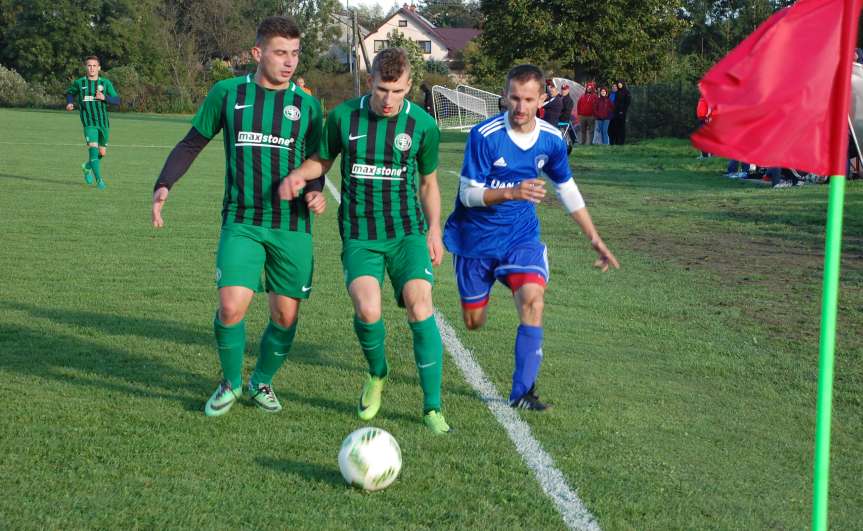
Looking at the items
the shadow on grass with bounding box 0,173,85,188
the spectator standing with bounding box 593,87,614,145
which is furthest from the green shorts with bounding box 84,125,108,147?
the spectator standing with bounding box 593,87,614,145

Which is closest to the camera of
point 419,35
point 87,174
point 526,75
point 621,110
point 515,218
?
point 526,75

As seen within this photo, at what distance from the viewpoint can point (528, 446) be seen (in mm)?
4848

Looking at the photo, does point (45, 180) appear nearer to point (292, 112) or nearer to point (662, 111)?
point (292, 112)

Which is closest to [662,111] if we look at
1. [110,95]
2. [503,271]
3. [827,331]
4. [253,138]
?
[110,95]

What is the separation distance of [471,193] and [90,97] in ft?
43.5

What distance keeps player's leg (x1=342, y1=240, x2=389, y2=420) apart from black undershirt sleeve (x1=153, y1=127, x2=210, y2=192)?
3.16 ft

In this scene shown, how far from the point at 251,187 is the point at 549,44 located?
41674 millimetres

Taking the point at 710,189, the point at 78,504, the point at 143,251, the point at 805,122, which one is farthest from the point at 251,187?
the point at 710,189

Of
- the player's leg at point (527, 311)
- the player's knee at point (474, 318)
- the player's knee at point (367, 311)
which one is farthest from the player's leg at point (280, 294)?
the player's leg at point (527, 311)

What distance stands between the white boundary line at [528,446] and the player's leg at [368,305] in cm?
67

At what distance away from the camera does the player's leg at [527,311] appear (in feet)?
18.0

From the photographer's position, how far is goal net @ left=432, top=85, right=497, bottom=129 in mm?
41219

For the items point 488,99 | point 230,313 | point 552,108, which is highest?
point 488,99

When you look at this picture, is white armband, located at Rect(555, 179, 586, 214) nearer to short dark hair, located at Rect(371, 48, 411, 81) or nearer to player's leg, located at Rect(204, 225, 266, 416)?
short dark hair, located at Rect(371, 48, 411, 81)
